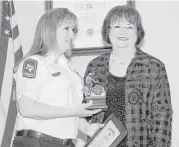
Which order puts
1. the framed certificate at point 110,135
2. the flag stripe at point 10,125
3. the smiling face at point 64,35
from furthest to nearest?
the flag stripe at point 10,125, the framed certificate at point 110,135, the smiling face at point 64,35

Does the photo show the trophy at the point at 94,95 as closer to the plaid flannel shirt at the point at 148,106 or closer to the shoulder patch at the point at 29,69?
the plaid flannel shirt at the point at 148,106

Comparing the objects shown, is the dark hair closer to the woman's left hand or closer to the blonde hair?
the blonde hair

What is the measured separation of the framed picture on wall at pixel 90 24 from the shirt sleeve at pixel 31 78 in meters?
1.07

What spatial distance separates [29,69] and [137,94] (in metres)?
0.76

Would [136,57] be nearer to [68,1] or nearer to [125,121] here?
[125,121]

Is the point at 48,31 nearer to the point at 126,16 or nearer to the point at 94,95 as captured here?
the point at 94,95

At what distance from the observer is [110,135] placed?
6.47 feet

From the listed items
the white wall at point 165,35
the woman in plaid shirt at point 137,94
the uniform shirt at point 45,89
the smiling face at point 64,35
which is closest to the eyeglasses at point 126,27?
the woman in plaid shirt at point 137,94

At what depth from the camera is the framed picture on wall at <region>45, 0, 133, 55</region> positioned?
9.18 feet

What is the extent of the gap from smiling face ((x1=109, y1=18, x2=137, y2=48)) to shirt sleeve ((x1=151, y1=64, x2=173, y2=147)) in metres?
0.32

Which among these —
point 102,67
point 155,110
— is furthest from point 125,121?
point 102,67

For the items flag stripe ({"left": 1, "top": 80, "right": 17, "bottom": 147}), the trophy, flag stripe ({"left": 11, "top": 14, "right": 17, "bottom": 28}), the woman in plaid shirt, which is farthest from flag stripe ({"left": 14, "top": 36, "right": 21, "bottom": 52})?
the trophy

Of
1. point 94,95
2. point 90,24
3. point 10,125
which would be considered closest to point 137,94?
point 94,95

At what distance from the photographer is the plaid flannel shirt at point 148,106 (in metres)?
2.11
